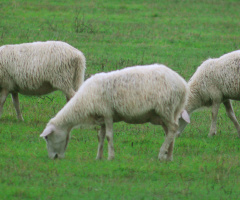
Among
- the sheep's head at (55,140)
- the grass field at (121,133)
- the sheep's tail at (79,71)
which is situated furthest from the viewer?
the sheep's tail at (79,71)

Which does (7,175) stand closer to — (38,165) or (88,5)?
(38,165)

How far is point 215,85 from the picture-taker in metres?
10.7

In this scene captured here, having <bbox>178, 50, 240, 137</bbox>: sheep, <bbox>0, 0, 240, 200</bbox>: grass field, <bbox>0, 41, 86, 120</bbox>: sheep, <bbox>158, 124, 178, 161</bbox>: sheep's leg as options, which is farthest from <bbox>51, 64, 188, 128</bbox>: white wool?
<bbox>178, 50, 240, 137</bbox>: sheep

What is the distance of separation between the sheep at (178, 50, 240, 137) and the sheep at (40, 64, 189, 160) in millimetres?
2599

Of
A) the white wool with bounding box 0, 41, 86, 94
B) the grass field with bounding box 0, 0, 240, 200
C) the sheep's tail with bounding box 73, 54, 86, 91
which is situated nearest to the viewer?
the grass field with bounding box 0, 0, 240, 200

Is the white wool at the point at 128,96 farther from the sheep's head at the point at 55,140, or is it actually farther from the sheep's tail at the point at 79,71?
the sheep's tail at the point at 79,71

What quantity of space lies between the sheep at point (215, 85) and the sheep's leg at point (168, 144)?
2346 mm

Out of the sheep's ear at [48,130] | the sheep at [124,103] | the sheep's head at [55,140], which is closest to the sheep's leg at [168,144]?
the sheep at [124,103]

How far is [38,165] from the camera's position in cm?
768

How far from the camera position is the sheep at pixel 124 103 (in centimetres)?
789

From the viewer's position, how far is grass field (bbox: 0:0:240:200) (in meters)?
6.89

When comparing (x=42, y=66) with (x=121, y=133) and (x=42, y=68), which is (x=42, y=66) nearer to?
(x=42, y=68)

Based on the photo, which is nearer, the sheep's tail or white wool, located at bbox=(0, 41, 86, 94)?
white wool, located at bbox=(0, 41, 86, 94)

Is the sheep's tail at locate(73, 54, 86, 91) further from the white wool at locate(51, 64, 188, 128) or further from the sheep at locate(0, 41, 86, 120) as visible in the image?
the white wool at locate(51, 64, 188, 128)
